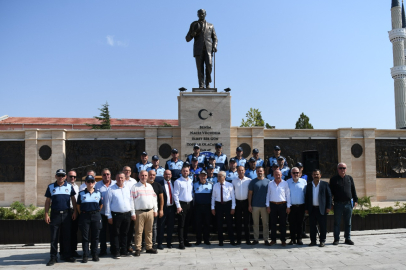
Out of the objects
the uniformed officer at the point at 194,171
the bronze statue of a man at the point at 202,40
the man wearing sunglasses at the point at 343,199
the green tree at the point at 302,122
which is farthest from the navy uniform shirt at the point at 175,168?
the green tree at the point at 302,122

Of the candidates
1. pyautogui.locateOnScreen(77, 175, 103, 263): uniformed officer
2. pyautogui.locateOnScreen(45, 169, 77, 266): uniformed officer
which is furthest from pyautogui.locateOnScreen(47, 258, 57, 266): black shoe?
pyautogui.locateOnScreen(77, 175, 103, 263): uniformed officer

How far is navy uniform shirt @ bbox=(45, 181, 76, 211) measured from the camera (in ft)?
25.3

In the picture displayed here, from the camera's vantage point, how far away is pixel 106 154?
704 inches

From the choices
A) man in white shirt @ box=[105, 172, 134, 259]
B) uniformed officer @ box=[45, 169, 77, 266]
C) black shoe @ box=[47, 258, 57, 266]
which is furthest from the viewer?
man in white shirt @ box=[105, 172, 134, 259]

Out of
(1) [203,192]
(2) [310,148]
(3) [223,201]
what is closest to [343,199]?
(3) [223,201]

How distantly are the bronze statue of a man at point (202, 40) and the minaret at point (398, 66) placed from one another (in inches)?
1341

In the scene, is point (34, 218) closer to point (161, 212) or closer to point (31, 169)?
point (161, 212)

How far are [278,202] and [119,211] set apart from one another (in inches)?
145

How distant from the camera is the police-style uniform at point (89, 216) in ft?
25.3

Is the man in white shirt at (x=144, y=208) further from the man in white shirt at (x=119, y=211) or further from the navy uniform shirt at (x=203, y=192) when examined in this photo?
the navy uniform shirt at (x=203, y=192)

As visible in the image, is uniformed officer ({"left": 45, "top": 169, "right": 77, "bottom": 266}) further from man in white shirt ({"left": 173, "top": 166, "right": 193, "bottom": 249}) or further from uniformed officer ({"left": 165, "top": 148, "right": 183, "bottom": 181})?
uniformed officer ({"left": 165, "top": 148, "right": 183, "bottom": 181})

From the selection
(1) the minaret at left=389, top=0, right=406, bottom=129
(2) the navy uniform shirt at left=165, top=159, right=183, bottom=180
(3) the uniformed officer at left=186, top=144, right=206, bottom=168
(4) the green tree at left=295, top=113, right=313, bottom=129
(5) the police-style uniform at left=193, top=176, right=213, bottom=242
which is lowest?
(5) the police-style uniform at left=193, top=176, right=213, bottom=242

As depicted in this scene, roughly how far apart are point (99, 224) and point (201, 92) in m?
9.05

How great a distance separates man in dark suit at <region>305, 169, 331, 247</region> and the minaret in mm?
38365
